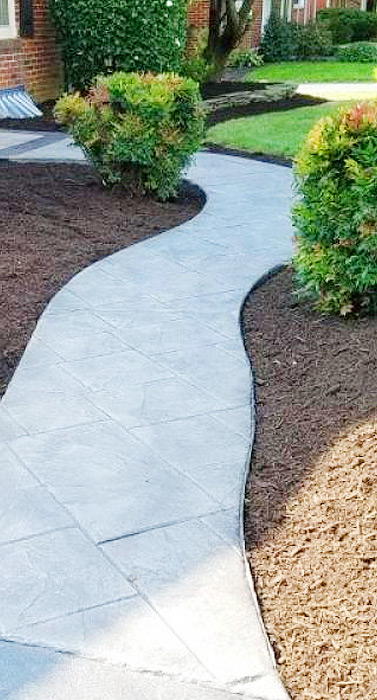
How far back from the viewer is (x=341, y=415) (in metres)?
4.10

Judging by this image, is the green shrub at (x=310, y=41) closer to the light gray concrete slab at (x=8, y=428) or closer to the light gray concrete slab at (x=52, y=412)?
the light gray concrete slab at (x=52, y=412)

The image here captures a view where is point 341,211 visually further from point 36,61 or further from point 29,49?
point 36,61

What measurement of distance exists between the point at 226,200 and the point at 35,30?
697 cm

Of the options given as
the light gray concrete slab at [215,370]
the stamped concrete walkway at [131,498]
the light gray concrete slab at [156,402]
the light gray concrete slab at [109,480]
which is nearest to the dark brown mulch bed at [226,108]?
the stamped concrete walkway at [131,498]

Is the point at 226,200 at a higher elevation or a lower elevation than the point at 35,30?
lower

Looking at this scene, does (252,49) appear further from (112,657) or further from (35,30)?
(112,657)

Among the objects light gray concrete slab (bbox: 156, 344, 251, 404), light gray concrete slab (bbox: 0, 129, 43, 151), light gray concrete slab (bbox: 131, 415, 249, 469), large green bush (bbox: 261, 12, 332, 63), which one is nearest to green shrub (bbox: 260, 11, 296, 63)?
large green bush (bbox: 261, 12, 332, 63)

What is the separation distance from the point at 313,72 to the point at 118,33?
29.2 feet

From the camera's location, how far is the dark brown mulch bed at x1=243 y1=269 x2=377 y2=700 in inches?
106

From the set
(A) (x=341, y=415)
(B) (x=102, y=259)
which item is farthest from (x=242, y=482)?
(B) (x=102, y=259)

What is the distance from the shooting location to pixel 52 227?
7.40m

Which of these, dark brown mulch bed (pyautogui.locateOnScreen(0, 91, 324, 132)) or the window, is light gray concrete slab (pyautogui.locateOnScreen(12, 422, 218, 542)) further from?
the window

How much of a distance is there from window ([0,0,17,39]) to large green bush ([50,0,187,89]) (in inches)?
27.1

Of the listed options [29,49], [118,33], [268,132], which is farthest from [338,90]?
[29,49]
